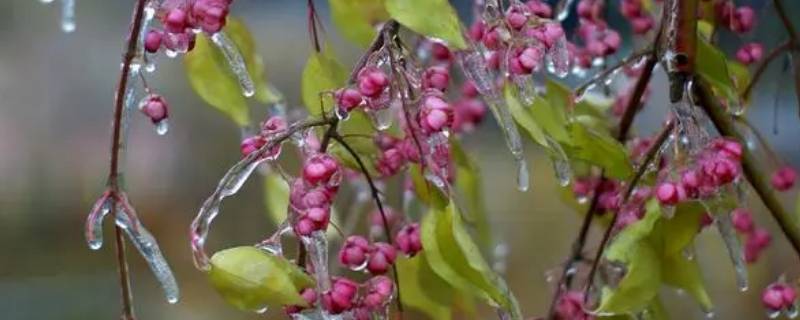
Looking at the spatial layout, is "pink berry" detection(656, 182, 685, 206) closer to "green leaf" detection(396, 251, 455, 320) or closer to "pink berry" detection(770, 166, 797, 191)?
"green leaf" detection(396, 251, 455, 320)

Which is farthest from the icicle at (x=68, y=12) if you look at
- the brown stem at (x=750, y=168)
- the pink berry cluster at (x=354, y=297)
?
the brown stem at (x=750, y=168)

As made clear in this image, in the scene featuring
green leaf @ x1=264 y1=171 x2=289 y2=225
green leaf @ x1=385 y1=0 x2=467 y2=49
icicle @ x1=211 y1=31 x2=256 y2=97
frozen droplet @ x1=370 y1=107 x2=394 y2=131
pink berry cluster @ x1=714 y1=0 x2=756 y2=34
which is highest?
green leaf @ x1=385 y1=0 x2=467 y2=49

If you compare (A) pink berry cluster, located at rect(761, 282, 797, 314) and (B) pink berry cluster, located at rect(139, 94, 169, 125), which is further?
(A) pink berry cluster, located at rect(761, 282, 797, 314)

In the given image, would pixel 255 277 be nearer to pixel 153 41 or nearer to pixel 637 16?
pixel 153 41

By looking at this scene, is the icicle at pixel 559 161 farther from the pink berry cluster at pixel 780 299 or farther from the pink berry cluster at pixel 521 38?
the pink berry cluster at pixel 780 299

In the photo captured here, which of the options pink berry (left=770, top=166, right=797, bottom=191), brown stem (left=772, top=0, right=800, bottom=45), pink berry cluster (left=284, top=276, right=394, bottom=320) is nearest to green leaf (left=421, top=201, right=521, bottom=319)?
pink berry cluster (left=284, top=276, right=394, bottom=320)
